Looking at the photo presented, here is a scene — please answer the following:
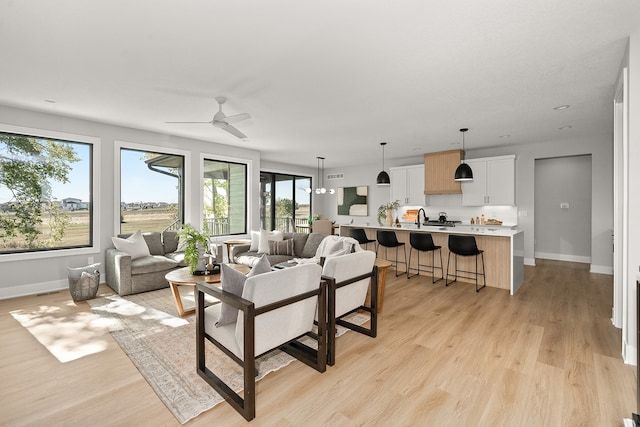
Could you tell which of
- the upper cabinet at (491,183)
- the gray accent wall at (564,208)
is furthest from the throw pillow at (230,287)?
the gray accent wall at (564,208)

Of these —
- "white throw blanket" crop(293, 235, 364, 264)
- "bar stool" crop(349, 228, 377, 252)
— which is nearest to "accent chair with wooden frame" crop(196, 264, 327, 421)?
"white throw blanket" crop(293, 235, 364, 264)

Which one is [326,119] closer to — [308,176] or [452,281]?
[452,281]

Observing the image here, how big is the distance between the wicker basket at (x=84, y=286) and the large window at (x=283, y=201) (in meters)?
4.79

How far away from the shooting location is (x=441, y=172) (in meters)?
7.16

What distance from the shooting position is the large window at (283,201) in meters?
8.98

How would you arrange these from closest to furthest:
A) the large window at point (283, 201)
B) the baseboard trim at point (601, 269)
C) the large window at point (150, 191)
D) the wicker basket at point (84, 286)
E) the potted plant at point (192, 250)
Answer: the potted plant at point (192, 250) → the wicker basket at point (84, 286) → the large window at point (150, 191) → the baseboard trim at point (601, 269) → the large window at point (283, 201)

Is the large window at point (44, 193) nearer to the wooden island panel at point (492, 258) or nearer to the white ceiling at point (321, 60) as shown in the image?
the white ceiling at point (321, 60)

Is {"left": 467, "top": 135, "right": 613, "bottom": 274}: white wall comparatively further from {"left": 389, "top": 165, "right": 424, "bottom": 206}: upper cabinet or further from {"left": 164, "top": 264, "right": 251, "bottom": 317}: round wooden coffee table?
{"left": 164, "top": 264, "right": 251, "bottom": 317}: round wooden coffee table

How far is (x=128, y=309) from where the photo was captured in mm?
3867

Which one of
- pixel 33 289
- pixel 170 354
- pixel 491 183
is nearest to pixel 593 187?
pixel 491 183

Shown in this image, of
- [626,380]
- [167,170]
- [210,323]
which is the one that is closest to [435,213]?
[626,380]

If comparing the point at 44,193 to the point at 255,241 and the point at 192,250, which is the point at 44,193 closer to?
the point at 192,250

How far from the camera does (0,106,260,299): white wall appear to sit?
429 centimetres

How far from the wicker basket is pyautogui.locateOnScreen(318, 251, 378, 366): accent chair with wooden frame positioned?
11.8 feet
